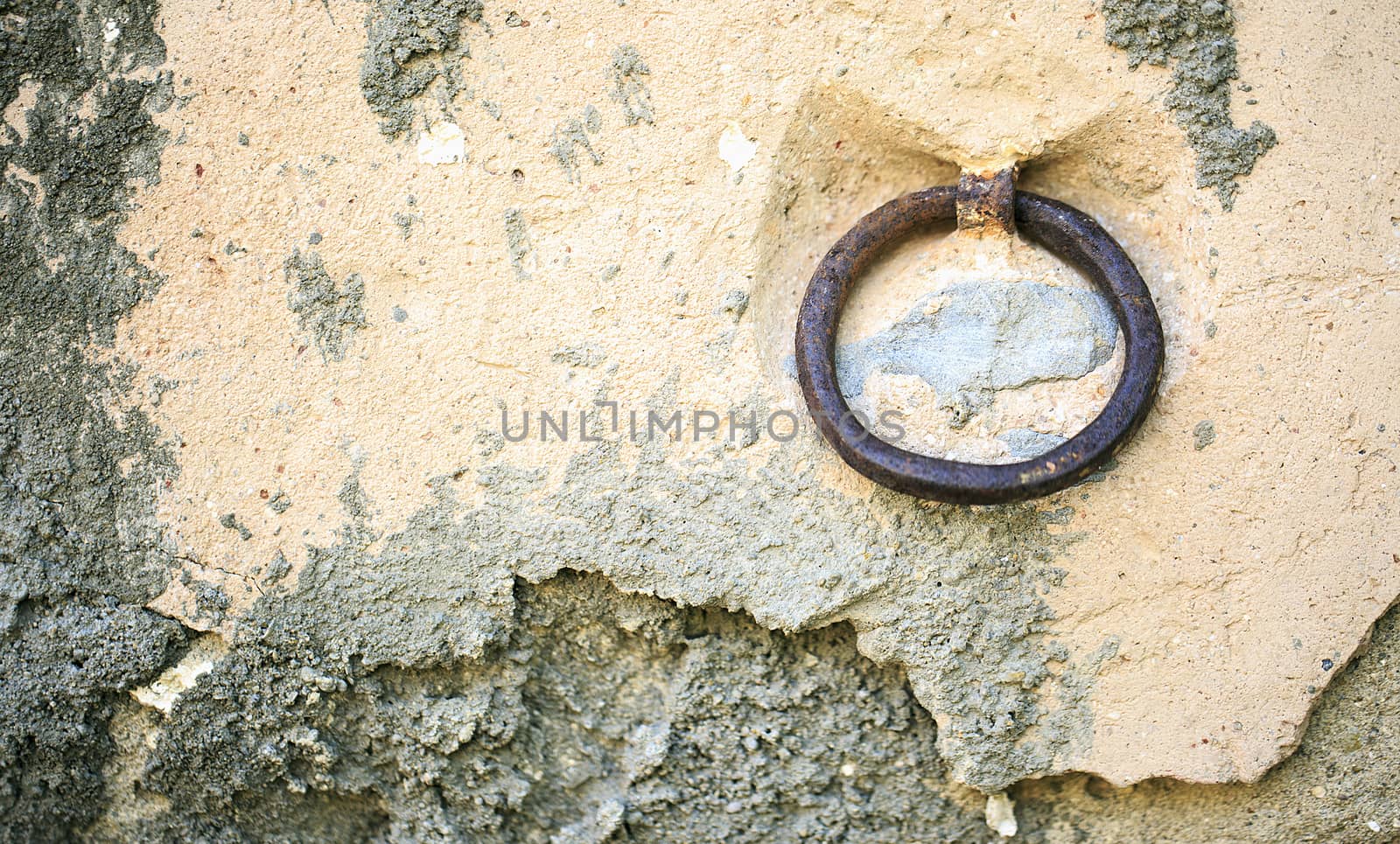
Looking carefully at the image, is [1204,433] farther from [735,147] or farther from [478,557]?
[478,557]

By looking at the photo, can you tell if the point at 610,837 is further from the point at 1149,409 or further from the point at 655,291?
the point at 1149,409

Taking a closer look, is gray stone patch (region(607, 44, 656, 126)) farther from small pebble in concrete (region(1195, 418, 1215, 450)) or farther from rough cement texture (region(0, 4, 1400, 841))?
small pebble in concrete (region(1195, 418, 1215, 450))

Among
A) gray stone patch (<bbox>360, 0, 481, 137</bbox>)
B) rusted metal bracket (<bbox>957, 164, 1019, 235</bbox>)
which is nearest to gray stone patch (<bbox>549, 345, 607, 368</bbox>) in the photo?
gray stone patch (<bbox>360, 0, 481, 137</bbox>)

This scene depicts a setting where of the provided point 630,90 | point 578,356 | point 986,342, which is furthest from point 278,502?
point 986,342

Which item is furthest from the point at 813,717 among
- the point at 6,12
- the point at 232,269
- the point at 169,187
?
the point at 6,12

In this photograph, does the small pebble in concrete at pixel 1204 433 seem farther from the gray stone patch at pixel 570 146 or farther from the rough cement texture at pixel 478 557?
the gray stone patch at pixel 570 146

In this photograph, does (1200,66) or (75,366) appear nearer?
(1200,66)

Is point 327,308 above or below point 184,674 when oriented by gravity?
above
